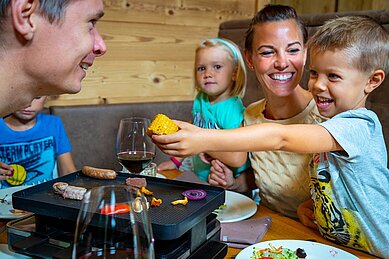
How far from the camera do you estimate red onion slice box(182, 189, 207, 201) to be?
980 millimetres

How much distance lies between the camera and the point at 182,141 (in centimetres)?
98

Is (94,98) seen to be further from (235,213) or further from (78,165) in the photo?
(235,213)

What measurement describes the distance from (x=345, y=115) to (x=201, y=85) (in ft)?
3.19

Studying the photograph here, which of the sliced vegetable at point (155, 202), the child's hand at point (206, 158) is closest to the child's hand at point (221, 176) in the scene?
the child's hand at point (206, 158)

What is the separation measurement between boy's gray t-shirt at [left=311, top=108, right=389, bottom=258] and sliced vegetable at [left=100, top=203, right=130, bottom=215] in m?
0.67

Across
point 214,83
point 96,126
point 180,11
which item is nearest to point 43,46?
point 214,83

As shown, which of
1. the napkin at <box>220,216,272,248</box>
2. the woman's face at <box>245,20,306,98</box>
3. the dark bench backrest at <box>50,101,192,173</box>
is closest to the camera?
the napkin at <box>220,216,272,248</box>

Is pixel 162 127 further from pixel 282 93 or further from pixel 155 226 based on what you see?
pixel 282 93

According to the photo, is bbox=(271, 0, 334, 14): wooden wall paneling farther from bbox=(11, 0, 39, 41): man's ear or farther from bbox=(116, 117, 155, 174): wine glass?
bbox=(11, 0, 39, 41): man's ear

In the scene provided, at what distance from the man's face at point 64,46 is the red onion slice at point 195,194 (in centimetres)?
34

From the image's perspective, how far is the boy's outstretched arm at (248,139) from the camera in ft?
3.23

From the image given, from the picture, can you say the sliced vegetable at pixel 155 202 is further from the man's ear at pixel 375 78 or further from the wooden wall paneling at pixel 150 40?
the wooden wall paneling at pixel 150 40

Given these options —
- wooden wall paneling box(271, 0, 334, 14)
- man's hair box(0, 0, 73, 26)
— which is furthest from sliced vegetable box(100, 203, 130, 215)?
wooden wall paneling box(271, 0, 334, 14)

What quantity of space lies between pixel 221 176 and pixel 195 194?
64cm
